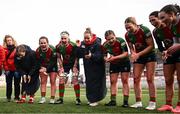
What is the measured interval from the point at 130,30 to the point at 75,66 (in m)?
2.09

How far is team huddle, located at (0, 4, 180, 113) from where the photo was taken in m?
7.04

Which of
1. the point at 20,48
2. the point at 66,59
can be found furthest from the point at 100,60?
the point at 20,48

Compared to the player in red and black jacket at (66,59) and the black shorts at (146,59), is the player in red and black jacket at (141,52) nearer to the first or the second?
the black shorts at (146,59)

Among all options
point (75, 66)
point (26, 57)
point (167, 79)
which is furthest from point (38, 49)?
point (167, 79)

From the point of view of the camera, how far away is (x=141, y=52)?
7.45 m

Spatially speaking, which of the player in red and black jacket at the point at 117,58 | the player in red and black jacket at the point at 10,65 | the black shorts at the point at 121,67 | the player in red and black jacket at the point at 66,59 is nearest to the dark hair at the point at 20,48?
the player in red and black jacket at the point at 10,65

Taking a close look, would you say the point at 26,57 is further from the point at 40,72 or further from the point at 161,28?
the point at 161,28

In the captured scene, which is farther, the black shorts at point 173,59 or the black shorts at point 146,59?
the black shorts at point 146,59

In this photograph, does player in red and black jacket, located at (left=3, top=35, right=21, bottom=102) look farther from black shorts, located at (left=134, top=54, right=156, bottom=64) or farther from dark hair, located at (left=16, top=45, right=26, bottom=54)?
black shorts, located at (left=134, top=54, right=156, bottom=64)

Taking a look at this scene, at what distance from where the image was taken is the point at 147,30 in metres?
7.59

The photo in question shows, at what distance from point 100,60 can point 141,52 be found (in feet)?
5.17

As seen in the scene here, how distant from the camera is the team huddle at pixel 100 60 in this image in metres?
7.04

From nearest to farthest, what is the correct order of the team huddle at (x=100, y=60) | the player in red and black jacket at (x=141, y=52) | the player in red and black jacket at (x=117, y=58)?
the team huddle at (x=100, y=60), the player in red and black jacket at (x=141, y=52), the player in red and black jacket at (x=117, y=58)

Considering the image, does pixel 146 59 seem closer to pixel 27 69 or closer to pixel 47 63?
pixel 47 63
